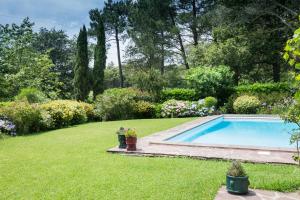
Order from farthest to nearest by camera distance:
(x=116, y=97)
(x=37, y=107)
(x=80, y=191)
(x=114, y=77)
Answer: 1. (x=114, y=77)
2. (x=116, y=97)
3. (x=37, y=107)
4. (x=80, y=191)

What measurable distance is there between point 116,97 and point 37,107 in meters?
5.13

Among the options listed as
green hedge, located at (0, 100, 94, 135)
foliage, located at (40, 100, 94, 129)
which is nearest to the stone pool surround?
green hedge, located at (0, 100, 94, 135)

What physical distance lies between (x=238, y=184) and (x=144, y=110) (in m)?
13.9

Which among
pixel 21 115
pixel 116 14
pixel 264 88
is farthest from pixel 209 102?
pixel 116 14

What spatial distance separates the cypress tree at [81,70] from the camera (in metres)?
25.0

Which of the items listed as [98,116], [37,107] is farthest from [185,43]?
[37,107]

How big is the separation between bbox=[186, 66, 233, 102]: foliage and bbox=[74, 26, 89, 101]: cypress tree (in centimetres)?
847

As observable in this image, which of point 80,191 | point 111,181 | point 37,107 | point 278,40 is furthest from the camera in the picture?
point 278,40

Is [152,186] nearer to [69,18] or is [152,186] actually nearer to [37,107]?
[37,107]

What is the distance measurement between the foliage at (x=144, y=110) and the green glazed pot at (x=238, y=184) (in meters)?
13.7

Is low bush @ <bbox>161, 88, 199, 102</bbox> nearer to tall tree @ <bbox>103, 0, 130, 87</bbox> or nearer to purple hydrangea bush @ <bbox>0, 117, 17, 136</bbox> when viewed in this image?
purple hydrangea bush @ <bbox>0, 117, 17, 136</bbox>

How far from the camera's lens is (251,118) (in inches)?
656

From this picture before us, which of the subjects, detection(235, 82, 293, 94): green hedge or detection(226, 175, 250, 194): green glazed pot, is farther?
detection(235, 82, 293, 94): green hedge

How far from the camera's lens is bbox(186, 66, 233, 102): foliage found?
66.8 feet
